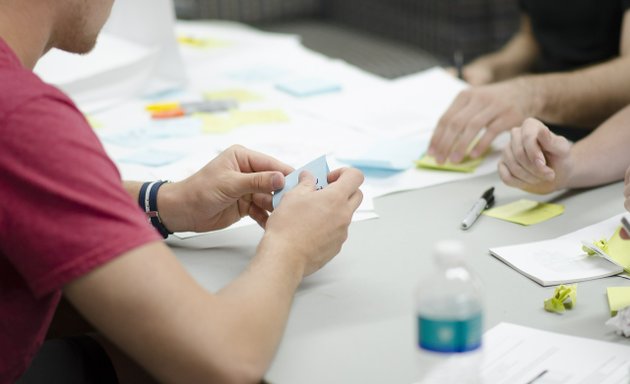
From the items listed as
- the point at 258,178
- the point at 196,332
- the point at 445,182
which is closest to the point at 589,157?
the point at 445,182

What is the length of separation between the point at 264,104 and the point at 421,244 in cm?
82

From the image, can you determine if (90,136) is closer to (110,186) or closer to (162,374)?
(110,186)

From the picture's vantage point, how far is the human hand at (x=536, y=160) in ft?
4.29

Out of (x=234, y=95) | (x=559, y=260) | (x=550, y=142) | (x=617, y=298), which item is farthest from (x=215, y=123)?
(x=617, y=298)

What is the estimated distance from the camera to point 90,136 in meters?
0.90

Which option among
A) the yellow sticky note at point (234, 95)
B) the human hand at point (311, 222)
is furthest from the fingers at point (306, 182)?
the yellow sticky note at point (234, 95)

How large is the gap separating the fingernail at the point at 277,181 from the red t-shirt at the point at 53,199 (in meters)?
0.29

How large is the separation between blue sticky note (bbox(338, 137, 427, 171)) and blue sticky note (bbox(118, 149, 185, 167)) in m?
0.32

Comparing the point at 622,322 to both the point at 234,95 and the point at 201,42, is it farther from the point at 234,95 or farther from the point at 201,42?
the point at 201,42

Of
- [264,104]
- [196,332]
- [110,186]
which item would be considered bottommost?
[264,104]

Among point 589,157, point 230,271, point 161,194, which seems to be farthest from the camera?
point 589,157

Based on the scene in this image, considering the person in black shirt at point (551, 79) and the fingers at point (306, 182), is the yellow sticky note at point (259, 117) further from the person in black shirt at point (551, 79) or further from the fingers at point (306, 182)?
the fingers at point (306, 182)

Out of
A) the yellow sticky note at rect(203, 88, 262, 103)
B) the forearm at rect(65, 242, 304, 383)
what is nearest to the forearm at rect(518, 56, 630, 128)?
the yellow sticky note at rect(203, 88, 262, 103)

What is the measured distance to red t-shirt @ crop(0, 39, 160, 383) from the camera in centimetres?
84
